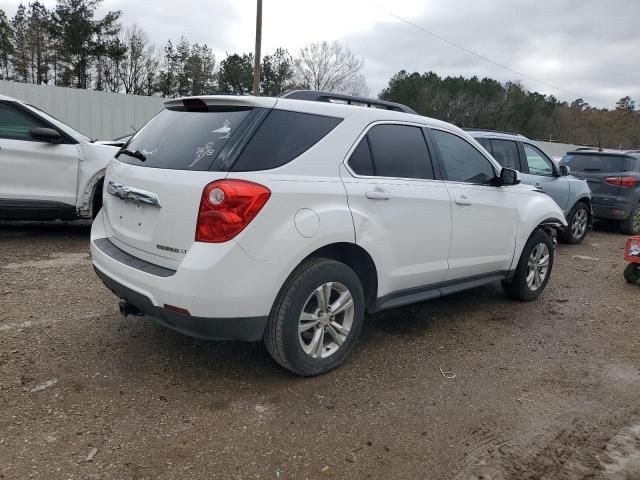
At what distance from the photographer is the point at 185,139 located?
3.17m

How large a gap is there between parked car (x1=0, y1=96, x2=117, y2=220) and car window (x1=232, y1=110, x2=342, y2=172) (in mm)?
4099

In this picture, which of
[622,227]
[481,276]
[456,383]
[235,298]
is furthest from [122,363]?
[622,227]

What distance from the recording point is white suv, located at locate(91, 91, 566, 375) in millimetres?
2771

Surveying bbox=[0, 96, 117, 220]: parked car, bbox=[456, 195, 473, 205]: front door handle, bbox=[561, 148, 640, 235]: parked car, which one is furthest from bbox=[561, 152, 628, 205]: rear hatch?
bbox=[0, 96, 117, 220]: parked car

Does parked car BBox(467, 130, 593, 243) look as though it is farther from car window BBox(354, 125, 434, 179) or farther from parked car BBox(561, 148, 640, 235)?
car window BBox(354, 125, 434, 179)

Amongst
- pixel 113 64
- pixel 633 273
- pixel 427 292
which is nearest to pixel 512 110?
pixel 113 64

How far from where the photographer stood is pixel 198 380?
10.6ft

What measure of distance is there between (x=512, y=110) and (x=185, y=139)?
64.0 m

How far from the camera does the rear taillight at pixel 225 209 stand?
8.94 feet

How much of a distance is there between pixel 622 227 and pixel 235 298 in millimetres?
9675

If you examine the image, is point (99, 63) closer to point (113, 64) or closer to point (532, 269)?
point (113, 64)

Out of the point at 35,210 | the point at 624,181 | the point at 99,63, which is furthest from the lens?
the point at 99,63

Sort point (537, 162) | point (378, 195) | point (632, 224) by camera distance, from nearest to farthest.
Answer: point (378, 195) < point (537, 162) < point (632, 224)

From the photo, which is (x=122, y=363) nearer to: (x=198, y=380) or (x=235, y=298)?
(x=198, y=380)
